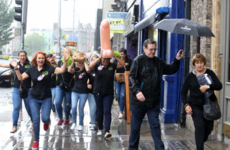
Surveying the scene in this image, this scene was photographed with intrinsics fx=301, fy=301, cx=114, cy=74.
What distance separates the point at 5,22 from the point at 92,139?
57.8m

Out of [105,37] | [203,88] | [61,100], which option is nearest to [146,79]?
[203,88]

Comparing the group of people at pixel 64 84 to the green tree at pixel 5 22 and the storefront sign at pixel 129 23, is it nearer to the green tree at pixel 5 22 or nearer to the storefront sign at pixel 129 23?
the storefront sign at pixel 129 23

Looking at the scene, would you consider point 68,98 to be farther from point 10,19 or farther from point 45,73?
point 10,19

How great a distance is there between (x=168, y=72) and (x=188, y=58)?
2.24m

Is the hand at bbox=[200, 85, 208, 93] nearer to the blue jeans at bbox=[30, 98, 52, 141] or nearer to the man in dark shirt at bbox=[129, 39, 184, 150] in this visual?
the man in dark shirt at bbox=[129, 39, 184, 150]

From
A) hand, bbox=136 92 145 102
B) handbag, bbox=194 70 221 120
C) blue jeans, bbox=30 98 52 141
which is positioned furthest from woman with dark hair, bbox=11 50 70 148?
handbag, bbox=194 70 221 120

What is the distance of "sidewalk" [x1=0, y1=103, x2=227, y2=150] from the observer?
5.76 metres

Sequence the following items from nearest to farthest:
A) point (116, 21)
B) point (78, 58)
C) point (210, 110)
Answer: point (210, 110), point (78, 58), point (116, 21)

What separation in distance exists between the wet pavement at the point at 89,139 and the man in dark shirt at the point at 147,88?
1.12 meters

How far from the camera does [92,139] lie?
643cm

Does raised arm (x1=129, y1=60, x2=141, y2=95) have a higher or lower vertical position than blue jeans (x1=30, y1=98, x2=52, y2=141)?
higher

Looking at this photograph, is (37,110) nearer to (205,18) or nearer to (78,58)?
(78,58)

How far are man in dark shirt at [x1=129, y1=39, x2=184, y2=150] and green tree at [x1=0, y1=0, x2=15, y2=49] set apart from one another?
58.0 m

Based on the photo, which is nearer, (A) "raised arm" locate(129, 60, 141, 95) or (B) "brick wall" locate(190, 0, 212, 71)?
(A) "raised arm" locate(129, 60, 141, 95)
